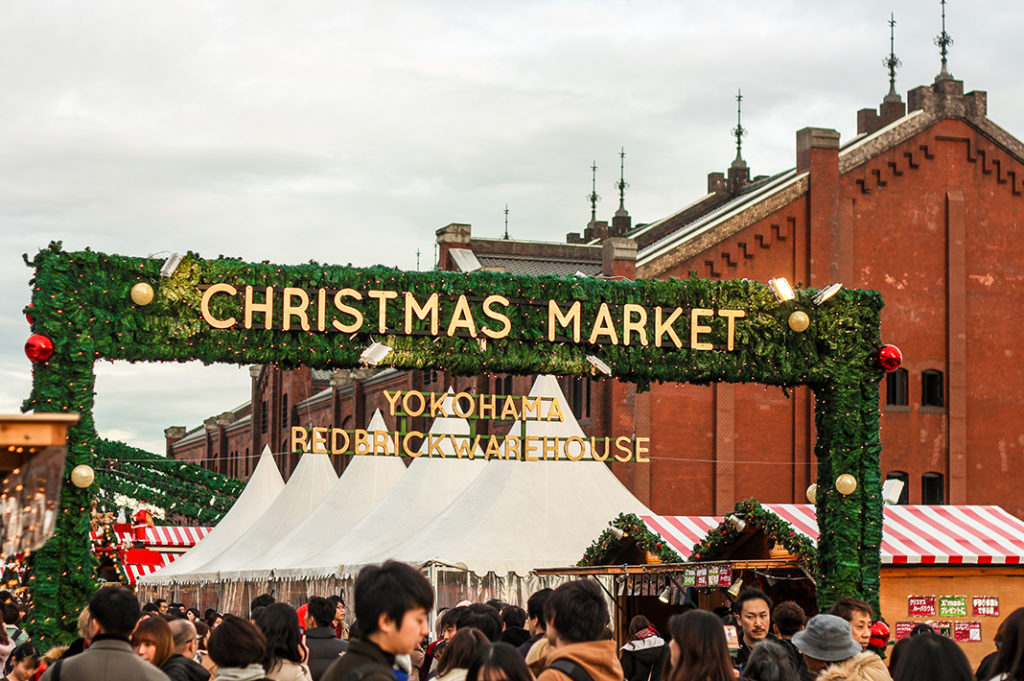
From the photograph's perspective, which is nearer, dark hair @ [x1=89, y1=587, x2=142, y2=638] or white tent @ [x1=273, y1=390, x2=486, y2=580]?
dark hair @ [x1=89, y1=587, x2=142, y2=638]

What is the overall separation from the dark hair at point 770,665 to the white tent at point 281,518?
75.3 ft

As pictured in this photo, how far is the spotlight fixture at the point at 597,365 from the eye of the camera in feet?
50.9

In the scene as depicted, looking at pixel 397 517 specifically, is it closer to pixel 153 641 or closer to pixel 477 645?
pixel 153 641

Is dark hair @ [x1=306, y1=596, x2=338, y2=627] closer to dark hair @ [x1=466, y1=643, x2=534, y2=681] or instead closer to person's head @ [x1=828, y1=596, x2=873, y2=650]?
person's head @ [x1=828, y1=596, x2=873, y2=650]

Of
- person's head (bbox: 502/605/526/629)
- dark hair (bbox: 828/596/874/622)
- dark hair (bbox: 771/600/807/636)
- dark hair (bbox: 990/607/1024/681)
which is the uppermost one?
dark hair (bbox: 990/607/1024/681)

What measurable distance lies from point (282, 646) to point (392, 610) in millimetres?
3065

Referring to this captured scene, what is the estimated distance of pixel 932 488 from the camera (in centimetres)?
3303

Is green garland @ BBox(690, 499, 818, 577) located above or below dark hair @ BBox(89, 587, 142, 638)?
below

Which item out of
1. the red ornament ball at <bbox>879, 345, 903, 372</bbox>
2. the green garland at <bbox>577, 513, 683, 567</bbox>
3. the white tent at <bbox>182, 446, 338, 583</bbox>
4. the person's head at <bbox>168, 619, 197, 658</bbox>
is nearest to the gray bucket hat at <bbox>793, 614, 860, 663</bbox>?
the person's head at <bbox>168, 619, 197, 658</bbox>

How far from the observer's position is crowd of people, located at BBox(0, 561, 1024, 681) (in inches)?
174

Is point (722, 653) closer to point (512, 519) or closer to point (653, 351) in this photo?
point (653, 351)

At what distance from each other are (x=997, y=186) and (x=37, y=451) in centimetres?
3292

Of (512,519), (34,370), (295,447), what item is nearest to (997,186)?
(512,519)

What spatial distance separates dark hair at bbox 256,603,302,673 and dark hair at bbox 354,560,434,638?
2924mm
